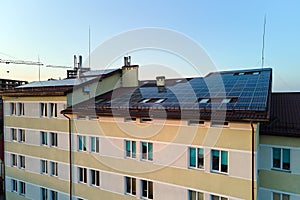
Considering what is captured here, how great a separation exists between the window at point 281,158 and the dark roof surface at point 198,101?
111 inches

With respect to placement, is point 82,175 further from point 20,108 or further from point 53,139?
point 20,108

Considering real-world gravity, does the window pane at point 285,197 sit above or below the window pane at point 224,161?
below

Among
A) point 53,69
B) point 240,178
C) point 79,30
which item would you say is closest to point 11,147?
point 79,30

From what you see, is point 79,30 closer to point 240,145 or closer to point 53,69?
point 240,145

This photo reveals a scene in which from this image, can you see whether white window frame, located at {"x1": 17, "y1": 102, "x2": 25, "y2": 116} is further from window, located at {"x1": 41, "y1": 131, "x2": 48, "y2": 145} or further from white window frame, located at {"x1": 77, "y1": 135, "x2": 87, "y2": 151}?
white window frame, located at {"x1": 77, "y1": 135, "x2": 87, "y2": 151}

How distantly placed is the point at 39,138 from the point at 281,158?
16338mm

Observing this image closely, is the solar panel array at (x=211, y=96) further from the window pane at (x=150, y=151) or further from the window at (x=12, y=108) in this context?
the window at (x=12, y=108)

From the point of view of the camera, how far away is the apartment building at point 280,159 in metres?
11.6

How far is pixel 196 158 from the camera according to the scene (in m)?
11.8

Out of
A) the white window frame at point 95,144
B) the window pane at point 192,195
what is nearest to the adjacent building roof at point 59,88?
the white window frame at point 95,144

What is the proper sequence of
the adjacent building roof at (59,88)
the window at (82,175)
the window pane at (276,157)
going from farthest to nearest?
the adjacent building roof at (59,88) → the window at (82,175) → the window pane at (276,157)

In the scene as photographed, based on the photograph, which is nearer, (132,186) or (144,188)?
(144,188)

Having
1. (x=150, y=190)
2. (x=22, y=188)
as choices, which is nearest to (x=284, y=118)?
(x=150, y=190)

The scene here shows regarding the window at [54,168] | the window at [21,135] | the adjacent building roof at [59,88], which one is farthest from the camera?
the window at [21,135]
